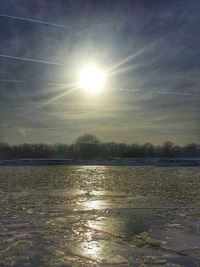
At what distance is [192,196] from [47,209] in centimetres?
678

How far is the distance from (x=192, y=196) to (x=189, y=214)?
5373 millimetres

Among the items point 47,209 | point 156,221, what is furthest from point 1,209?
point 156,221

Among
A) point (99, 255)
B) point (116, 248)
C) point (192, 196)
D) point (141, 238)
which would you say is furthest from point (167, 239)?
point (192, 196)

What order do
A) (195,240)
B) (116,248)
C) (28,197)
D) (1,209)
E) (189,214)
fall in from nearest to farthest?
(116,248) < (195,240) < (189,214) < (1,209) < (28,197)

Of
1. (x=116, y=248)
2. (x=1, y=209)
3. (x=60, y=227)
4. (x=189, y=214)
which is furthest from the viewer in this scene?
(x=1, y=209)

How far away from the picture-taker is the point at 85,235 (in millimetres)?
9328

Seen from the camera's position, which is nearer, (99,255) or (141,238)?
(99,255)

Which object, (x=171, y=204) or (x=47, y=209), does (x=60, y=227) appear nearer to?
(x=47, y=209)

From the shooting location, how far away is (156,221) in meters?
11.4

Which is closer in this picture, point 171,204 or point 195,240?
point 195,240

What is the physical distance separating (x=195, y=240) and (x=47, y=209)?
601 cm

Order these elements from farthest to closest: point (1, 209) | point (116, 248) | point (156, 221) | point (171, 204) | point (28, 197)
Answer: point (28, 197)
point (171, 204)
point (1, 209)
point (156, 221)
point (116, 248)

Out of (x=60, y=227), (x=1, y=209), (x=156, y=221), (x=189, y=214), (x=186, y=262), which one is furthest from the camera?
(x=1, y=209)

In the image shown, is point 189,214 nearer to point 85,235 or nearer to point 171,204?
point 171,204
